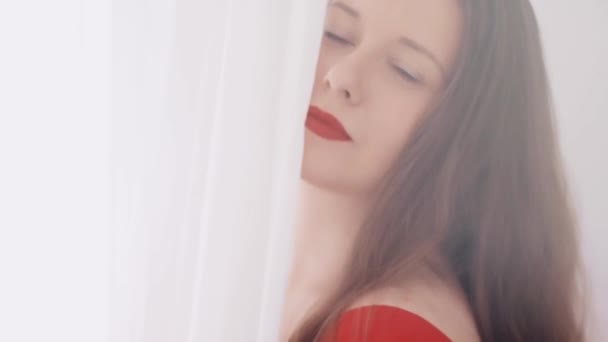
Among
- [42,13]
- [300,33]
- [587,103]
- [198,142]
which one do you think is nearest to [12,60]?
[42,13]

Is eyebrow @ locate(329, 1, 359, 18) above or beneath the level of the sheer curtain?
above

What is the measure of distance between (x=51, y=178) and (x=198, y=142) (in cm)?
21

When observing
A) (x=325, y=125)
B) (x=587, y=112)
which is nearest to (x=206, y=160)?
(x=325, y=125)

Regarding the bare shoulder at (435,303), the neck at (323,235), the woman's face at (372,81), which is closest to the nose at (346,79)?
the woman's face at (372,81)

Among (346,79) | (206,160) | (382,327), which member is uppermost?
(346,79)

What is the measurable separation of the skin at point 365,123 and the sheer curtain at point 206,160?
0.07 feet

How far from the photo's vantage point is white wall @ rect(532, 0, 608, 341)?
0.70 meters

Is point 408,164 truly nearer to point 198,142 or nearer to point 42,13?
point 198,142

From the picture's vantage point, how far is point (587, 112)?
2.32 ft

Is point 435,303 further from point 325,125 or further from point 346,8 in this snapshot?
point 346,8

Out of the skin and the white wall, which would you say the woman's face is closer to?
the skin

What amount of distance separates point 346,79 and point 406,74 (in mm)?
72

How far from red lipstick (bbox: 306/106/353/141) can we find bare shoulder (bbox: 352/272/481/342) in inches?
7.4

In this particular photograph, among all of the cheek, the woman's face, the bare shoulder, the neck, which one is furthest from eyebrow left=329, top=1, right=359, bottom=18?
the bare shoulder
